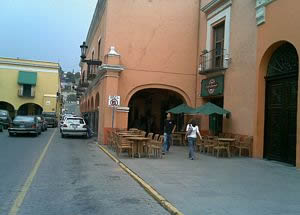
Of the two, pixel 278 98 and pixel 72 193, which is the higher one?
pixel 278 98

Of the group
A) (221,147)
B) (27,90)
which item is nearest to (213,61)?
(221,147)

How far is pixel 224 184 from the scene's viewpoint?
30.6ft

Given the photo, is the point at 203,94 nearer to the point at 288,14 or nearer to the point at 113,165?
the point at 288,14

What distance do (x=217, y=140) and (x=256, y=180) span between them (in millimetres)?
6049

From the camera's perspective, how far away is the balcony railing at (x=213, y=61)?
1952 cm

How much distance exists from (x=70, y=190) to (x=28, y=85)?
152 feet

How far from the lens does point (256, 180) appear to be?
10117 millimetres

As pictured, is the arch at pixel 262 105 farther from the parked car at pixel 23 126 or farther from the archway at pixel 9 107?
the archway at pixel 9 107

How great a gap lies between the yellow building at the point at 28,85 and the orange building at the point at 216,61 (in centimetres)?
3013

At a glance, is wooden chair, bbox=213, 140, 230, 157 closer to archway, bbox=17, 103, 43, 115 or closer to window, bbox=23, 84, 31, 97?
window, bbox=23, 84, 31, 97

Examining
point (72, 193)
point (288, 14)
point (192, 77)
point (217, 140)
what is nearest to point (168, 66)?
point (192, 77)

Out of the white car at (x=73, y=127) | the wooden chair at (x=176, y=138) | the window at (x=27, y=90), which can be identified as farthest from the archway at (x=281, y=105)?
the window at (x=27, y=90)

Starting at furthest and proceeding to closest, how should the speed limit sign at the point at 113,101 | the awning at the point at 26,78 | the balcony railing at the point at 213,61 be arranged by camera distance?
the awning at the point at 26,78, the speed limit sign at the point at 113,101, the balcony railing at the point at 213,61

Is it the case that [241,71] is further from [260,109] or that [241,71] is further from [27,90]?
[27,90]
